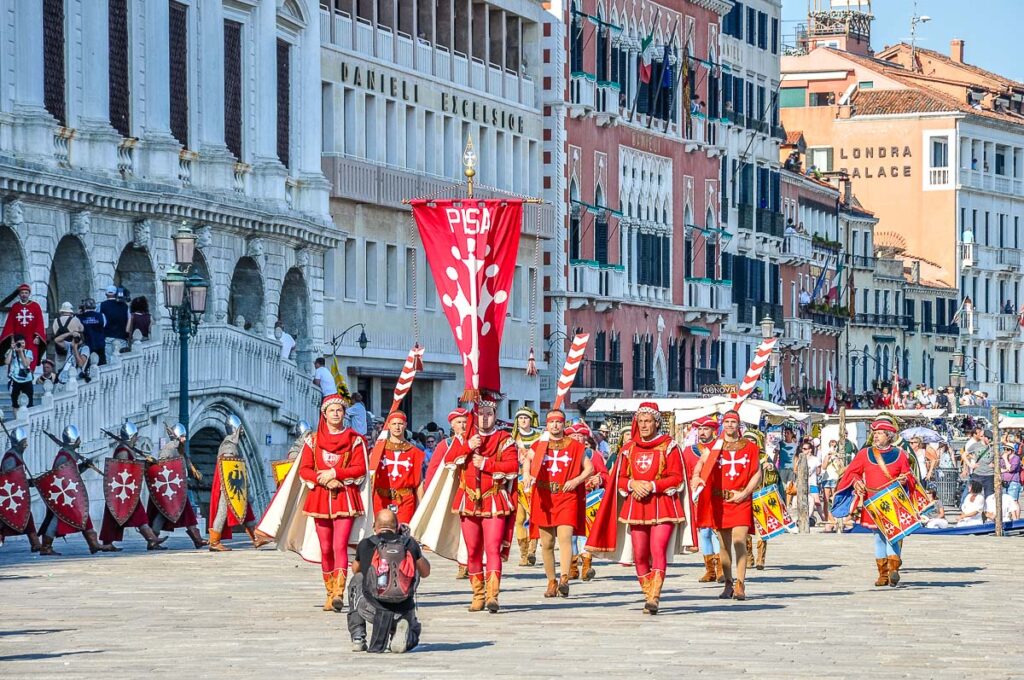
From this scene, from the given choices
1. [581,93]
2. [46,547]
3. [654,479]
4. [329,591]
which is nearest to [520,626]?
[329,591]

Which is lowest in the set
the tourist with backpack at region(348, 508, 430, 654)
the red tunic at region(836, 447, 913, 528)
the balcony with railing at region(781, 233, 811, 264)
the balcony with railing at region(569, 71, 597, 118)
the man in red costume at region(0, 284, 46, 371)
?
the tourist with backpack at region(348, 508, 430, 654)

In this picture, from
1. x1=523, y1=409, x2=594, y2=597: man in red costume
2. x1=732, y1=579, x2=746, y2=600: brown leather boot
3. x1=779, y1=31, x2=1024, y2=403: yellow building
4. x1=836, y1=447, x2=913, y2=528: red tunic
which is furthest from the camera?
x1=779, y1=31, x2=1024, y2=403: yellow building

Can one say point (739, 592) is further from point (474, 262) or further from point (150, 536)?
point (474, 262)

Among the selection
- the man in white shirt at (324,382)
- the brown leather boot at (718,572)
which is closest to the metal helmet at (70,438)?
the brown leather boot at (718,572)

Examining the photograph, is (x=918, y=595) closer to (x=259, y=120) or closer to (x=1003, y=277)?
(x=259, y=120)

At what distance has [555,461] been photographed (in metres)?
25.3

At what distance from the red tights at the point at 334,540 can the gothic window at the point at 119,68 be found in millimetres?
21167

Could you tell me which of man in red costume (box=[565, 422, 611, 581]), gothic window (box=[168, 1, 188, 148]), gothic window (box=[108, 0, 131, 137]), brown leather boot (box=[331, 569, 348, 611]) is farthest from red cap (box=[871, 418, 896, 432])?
gothic window (box=[168, 1, 188, 148])

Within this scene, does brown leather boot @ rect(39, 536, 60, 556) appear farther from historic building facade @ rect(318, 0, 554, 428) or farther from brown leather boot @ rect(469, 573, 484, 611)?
historic building facade @ rect(318, 0, 554, 428)

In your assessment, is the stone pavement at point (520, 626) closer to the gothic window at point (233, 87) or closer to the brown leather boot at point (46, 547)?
the brown leather boot at point (46, 547)

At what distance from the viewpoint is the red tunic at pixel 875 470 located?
28.2 m

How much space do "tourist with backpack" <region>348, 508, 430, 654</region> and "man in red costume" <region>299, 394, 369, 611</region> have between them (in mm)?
3388

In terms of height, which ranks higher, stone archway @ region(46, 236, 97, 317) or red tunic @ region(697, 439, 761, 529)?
A: stone archway @ region(46, 236, 97, 317)

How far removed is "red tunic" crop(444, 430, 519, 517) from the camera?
929 inches
